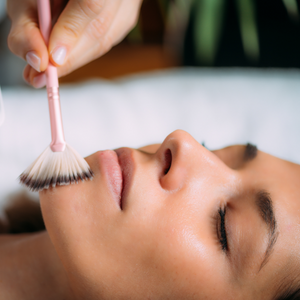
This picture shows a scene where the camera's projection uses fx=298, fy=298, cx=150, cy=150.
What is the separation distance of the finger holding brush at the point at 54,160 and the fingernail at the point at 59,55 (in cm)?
1

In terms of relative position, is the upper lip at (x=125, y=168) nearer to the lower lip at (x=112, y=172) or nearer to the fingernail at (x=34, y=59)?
the lower lip at (x=112, y=172)

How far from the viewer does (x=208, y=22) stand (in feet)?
3.29

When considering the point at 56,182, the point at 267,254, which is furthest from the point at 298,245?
the point at 56,182

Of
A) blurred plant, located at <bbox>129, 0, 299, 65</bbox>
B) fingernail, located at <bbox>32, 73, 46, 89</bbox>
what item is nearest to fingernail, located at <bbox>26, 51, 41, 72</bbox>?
fingernail, located at <bbox>32, 73, 46, 89</bbox>

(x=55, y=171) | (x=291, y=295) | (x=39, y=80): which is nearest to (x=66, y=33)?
(x=39, y=80)

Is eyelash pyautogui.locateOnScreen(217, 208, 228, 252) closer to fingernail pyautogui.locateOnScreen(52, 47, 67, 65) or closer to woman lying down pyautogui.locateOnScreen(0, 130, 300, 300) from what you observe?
woman lying down pyautogui.locateOnScreen(0, 130, 300, 300)

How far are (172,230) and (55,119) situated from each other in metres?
0.28

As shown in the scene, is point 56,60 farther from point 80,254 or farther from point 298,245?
point 298,245

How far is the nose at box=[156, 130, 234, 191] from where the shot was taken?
0.55 meters

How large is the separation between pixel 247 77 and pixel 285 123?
226 mm

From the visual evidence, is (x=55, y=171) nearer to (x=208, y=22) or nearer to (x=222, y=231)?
(x=222, y=231)

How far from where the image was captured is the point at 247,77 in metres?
1.13

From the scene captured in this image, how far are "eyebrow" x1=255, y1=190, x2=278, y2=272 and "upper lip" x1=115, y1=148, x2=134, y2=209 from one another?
25 cm

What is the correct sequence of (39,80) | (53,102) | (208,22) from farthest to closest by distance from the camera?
1. (208,22)
2. (39,80)
3. (53,102)
